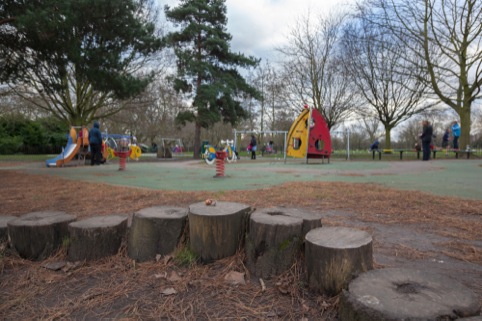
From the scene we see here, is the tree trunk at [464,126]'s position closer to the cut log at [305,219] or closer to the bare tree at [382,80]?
the bare tree at [382,80]

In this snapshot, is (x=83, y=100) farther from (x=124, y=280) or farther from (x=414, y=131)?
(x=414, y=131)

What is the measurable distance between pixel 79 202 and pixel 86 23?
591 centimetres

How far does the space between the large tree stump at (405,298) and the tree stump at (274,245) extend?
0.63 m

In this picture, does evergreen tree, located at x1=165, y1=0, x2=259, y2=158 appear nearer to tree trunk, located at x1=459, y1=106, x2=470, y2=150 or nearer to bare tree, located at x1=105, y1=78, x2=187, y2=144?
bare tree, located at x1=105, y1=78, x2=187, y2=144

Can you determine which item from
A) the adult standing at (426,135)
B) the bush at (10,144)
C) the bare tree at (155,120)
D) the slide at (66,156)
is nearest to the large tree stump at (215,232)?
the slide at (66,156)

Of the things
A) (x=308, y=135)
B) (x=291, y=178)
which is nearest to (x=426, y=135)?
(x=308, y=135)

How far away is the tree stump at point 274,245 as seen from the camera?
7.50 feet

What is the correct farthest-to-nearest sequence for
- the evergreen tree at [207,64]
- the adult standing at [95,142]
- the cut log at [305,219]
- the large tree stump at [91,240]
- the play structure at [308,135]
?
the evergreen tree at [207,64], the play structure at [308,135], the adult standing at [95,142], the large tree stump at [91,240], the cut log at [305,219]

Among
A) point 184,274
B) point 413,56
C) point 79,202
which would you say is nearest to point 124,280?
point 184,274

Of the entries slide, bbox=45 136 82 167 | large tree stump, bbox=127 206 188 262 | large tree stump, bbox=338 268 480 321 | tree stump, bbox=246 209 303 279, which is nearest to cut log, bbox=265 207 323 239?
tree stump, bbox=246 209 303 279

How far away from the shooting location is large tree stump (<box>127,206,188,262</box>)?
2.69 metres

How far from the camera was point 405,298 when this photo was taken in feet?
4.96

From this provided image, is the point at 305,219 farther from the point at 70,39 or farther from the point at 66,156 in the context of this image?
the point at 66,156

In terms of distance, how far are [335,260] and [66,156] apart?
632 inches
